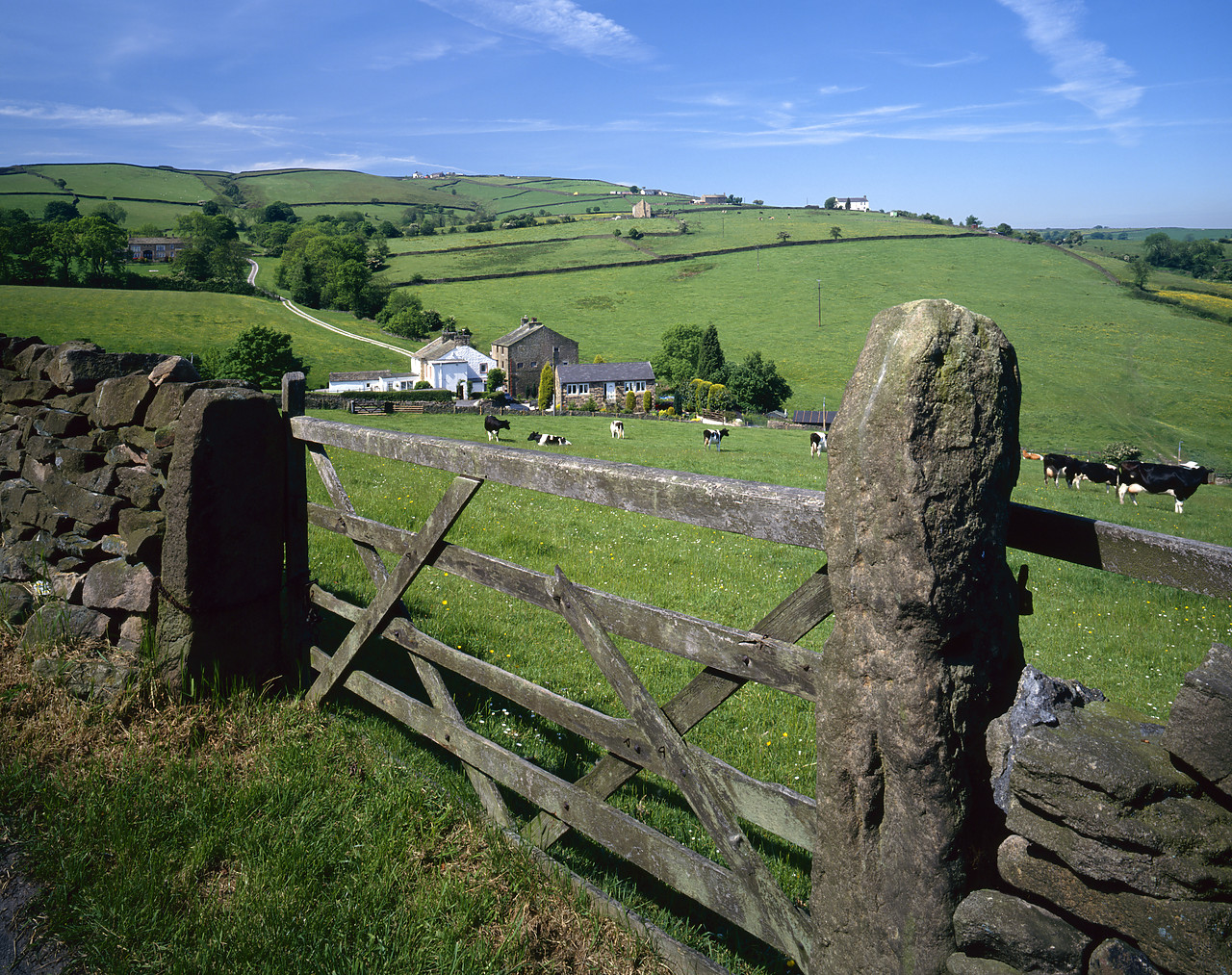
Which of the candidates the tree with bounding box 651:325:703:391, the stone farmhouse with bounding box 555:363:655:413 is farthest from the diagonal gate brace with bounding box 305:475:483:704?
the tree with bounding box 651:325:703:391

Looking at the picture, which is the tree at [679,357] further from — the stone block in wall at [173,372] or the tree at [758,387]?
the stone block in wall at [173,372]

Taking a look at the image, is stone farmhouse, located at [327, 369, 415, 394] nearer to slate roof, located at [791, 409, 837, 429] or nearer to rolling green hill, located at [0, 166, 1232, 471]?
rolling green hill, located at [0, 166, 1232, 471]

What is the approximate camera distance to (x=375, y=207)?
19188cm

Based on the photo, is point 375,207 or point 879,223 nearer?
point 879,223

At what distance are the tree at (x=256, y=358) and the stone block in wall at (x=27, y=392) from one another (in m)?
61.5

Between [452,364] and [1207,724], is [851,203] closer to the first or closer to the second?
[452,364]

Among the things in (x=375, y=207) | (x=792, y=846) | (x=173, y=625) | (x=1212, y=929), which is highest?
(x=375, y=207)

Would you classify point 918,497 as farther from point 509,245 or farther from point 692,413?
point 509,245

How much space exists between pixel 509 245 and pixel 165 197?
89158mm

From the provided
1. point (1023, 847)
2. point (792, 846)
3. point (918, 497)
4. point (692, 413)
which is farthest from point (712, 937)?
point (692, 413)

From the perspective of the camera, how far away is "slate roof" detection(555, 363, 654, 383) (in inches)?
3378

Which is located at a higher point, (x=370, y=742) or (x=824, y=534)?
(x=824, y=534)

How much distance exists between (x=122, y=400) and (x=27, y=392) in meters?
1.65

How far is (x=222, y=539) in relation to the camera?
4.47 m
